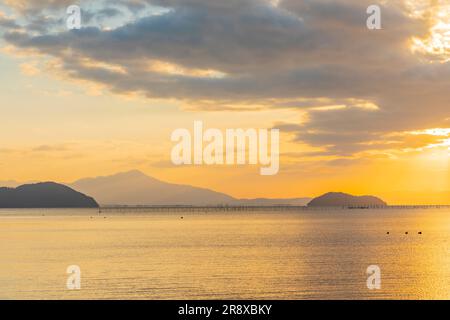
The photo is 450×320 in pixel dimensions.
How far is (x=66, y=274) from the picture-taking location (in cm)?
8350

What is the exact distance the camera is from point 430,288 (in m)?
70.9

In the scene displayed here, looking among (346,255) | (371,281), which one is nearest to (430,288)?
(371,281)
